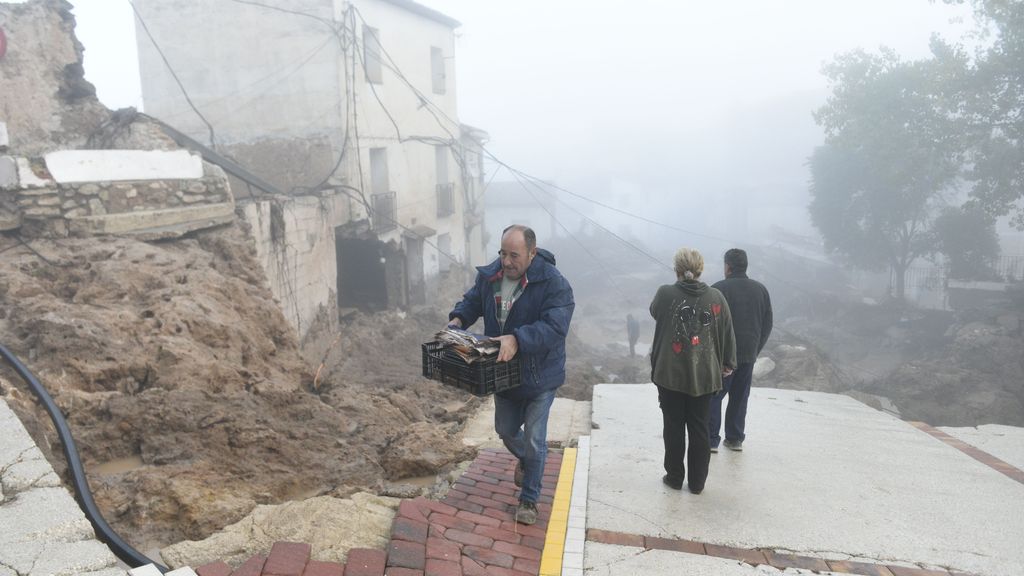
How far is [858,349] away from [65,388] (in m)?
22.5

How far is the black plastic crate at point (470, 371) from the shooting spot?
3463 millimetres

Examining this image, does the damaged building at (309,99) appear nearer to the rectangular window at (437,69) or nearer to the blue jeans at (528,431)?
the rectangular window at (437,69)

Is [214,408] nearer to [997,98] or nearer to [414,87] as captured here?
[414,87]

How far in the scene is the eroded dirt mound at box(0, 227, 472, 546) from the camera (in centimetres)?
393

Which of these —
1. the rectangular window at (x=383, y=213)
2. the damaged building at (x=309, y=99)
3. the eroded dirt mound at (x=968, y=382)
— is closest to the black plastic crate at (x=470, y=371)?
the damaged building at (x=309, y=99)

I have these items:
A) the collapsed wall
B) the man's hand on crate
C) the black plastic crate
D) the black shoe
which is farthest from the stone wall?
the black shoe

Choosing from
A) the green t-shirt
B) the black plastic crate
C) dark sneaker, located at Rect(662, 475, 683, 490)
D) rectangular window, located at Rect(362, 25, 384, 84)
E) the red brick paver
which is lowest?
dark sneaker, located at Rect(662, 475, 683, 490)

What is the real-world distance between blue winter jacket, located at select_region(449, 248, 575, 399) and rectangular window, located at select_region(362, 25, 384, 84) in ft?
49.1

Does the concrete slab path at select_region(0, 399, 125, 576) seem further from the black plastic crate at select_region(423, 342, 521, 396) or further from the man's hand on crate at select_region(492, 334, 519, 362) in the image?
the man's hand on crate at select_region(492, 334, 519, 362)

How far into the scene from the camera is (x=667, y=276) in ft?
124

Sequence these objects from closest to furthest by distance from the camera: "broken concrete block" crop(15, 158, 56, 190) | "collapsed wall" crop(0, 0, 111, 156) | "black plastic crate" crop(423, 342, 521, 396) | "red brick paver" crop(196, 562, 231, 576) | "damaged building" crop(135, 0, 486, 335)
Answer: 1. "red brick paver" crop(196, 562, 231, 576)
2. "black plastic crate" crop(423, 342, 521, 396)
3. "broken concrete block" crop(15, 158, 56, 190)
4. "collapsed wall" crop(0, 0, 111, 156)
5. "damaged building" crop(135, 0, 486, 335)

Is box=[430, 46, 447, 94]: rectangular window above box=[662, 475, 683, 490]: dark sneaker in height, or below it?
above

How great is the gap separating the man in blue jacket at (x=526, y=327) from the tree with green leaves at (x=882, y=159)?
21.4 metres

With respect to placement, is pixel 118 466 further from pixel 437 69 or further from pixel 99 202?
pixel 437 69
